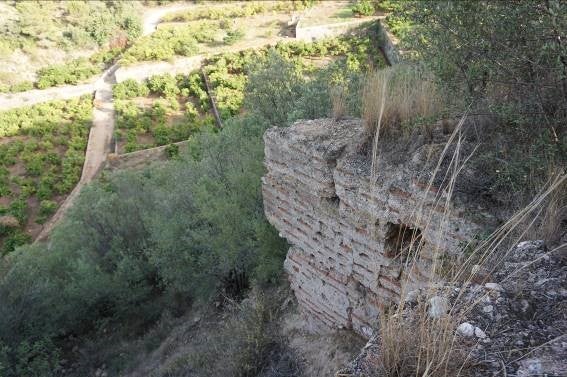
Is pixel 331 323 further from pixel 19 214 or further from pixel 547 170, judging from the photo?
pixel 19 214

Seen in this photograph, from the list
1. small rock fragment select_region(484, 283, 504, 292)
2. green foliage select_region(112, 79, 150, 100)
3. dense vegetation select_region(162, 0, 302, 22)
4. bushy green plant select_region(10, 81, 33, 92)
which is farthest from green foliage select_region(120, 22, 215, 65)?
small rock fragment select_region(484, 283, 504, 292)

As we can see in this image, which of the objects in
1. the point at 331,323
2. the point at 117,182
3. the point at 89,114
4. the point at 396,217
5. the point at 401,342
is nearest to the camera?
the point at 401,342

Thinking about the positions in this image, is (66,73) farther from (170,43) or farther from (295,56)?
(295,56)

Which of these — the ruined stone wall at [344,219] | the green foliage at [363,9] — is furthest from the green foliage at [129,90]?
the ruined stone wall at [344,219]

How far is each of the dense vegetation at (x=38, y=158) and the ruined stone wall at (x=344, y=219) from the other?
12466mm

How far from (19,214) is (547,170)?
15.9 m

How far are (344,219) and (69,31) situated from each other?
27540 mm

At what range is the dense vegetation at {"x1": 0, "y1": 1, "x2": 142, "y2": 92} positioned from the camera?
24.2m

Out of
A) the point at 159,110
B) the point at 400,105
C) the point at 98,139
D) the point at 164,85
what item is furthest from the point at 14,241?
the point at 400,105

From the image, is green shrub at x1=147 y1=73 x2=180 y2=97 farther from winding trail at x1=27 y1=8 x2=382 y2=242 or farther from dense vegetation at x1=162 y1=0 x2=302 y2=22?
dense vegetation at x1=162 y1=0 x2=302 y2=22

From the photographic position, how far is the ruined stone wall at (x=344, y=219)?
3639 millimetres

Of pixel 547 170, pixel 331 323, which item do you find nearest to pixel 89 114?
pixel 331 323

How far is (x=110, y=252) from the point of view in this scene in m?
9.73

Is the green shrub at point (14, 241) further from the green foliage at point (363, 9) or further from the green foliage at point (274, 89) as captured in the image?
the green foliage at point (363, 9)
